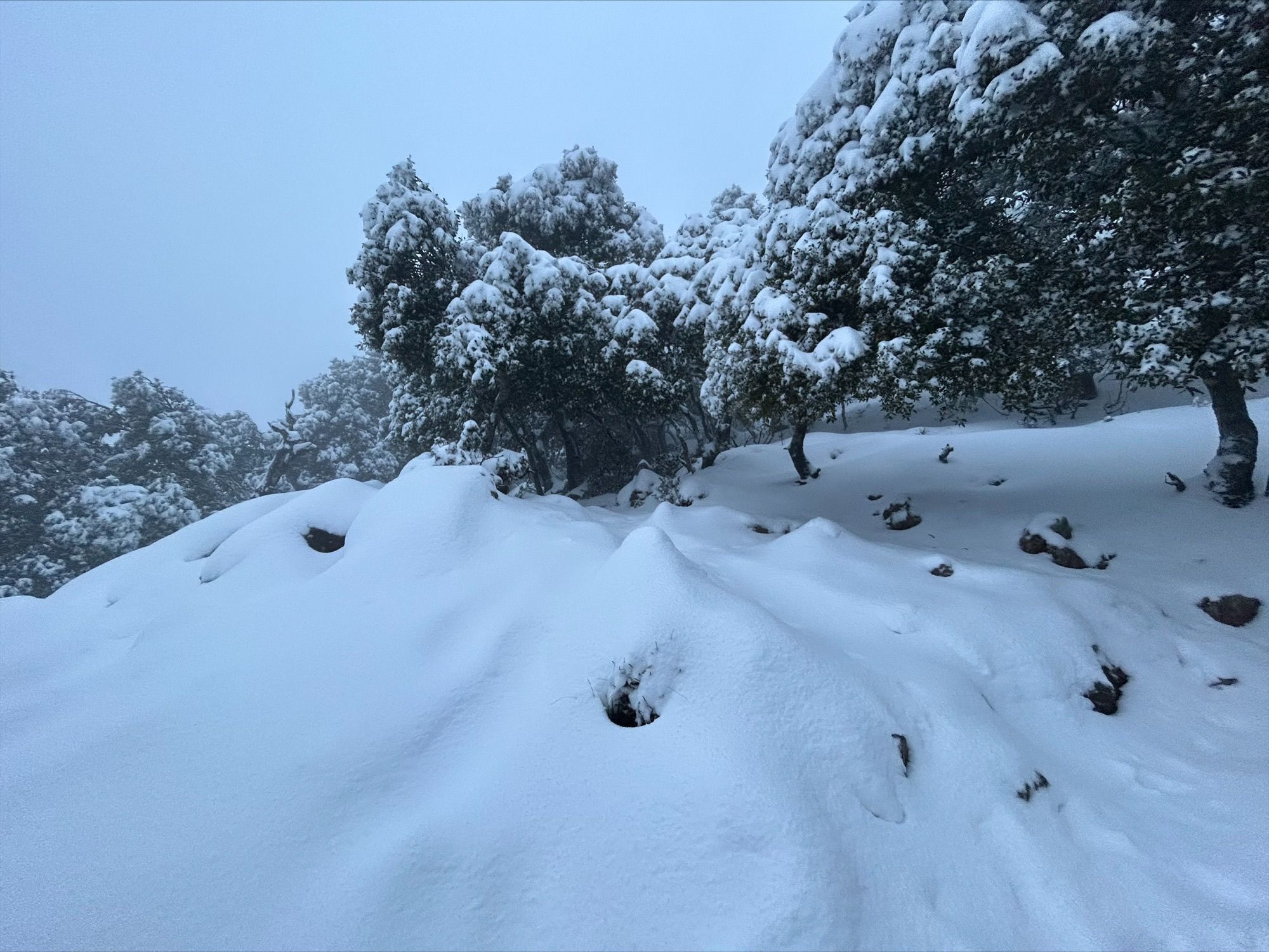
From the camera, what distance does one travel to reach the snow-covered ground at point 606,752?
83.5 inches

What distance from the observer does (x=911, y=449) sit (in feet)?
40.6

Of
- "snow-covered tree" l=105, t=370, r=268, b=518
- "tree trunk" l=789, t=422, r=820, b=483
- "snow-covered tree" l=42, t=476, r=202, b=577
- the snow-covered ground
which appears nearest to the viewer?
the snow-covered ground

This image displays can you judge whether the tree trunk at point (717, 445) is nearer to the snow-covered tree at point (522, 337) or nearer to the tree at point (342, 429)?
the snow-covered tree at point (522, 337)

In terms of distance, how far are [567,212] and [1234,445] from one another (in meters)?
19.1

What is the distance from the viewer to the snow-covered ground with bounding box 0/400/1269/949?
6.96 ft

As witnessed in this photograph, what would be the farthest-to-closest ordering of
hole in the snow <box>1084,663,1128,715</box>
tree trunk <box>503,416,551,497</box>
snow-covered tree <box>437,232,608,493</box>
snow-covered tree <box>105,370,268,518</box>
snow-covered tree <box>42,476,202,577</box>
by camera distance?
snow-covered tree <box>105,370,268,518</box>
snow-covered tree <box>42,476,202,577</box>
tree trunk <box>503,416,551,497</box>
snow-covered tree <box>437,232,608,493</box>
hole in the snow <box>1084,663,1128,715</box>

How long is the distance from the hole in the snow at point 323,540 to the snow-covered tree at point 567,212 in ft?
51.2

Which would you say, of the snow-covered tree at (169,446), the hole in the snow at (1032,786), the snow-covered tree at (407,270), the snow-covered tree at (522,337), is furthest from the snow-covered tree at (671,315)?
the snow-covered tree at (169,446)

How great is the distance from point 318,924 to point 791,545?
525 centimetres

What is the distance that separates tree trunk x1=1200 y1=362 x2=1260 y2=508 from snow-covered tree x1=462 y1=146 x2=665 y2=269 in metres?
16.7

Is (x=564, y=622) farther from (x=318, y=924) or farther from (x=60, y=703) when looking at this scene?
(x=60, y=703)

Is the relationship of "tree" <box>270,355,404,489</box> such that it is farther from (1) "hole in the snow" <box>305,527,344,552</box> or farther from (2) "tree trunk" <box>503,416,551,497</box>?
(1) "hole in the snow" <box>305,527,344,552</box>

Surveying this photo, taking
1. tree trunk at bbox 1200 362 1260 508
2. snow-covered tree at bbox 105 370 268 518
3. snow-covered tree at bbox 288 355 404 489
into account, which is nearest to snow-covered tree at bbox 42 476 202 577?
snow-covered tree at bbox 105 370 268 518

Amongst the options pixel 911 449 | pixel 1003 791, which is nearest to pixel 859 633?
pixel 1003 791
